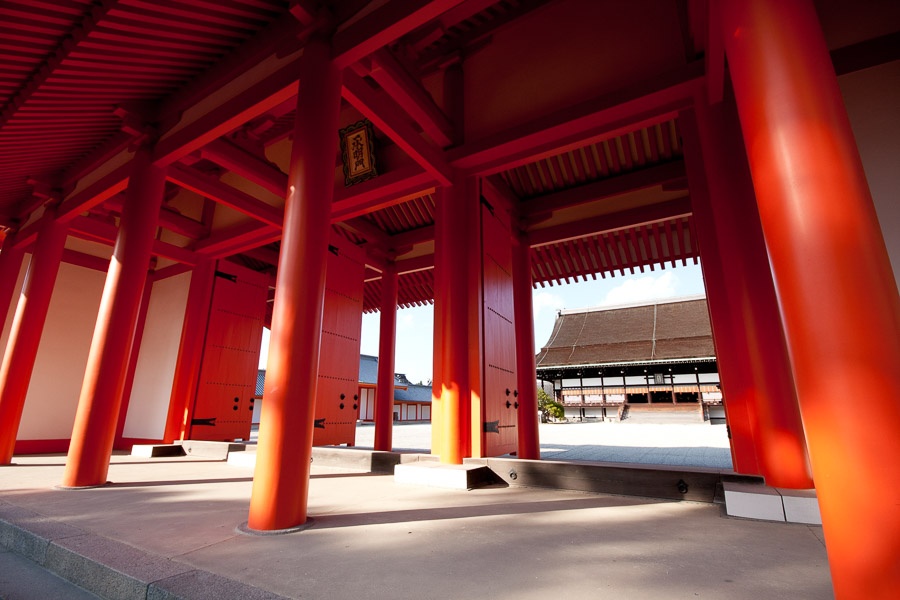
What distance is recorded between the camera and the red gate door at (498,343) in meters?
4.06

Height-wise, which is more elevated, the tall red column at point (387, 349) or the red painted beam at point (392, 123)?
the red painted beam at point (392, 123)

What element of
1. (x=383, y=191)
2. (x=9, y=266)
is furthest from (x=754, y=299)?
(x=9, y=266)

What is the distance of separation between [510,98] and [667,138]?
179 centimetres

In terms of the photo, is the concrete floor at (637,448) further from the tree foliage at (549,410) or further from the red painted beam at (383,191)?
the tree foliage at (549,410)

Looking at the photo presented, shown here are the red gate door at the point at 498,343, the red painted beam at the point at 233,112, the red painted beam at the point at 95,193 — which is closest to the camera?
the red painted beam at the point at 233,112

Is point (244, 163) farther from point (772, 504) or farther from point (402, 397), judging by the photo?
point (402, 397)

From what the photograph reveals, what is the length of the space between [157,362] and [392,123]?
5.85 m

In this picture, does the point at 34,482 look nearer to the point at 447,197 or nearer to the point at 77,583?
the point at 77,583

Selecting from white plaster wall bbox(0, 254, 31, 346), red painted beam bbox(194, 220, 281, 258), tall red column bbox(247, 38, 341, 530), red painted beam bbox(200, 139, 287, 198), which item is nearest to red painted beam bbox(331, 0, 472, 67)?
tall red column bbox(247, 38, 341, 530)

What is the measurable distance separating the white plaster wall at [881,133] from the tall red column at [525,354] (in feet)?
11.2

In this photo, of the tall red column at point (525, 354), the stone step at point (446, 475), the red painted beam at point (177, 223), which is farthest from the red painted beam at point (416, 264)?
the stone step at point (446, 475)

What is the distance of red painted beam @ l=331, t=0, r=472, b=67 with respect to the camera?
2.74 meters

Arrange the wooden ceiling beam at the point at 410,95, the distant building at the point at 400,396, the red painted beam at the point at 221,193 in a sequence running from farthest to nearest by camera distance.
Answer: the distant building at the point at 400,396 < the red painted beam at the point at 221,193 < the wooden ceiling beam at the point at 410,95

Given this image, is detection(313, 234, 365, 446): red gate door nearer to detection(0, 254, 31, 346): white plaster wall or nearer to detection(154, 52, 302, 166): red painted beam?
detection(154, 52, 302, 166): red painted beam
